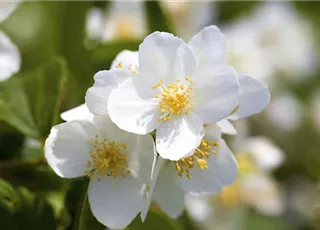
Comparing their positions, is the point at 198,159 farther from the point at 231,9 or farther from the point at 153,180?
the point at 231,9

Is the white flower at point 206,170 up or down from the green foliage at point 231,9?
up

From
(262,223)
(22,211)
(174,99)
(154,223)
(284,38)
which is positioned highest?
(174,99)

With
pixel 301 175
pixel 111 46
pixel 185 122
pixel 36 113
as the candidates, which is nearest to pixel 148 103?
pixel 185 122

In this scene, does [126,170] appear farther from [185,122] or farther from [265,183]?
[265,183]

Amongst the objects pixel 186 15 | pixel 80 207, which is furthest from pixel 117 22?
pixel 80 207

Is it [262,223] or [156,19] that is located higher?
[156,19]

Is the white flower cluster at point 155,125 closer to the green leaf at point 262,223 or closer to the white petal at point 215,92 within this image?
the white petal at point 215,92

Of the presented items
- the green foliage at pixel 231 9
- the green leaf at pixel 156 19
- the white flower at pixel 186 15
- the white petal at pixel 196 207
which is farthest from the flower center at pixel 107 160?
the green foliage at pixel 231 9

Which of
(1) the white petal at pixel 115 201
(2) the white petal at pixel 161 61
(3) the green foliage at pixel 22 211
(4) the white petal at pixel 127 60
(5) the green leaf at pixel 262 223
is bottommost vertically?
(5) the green leaf at pixel 262 223
